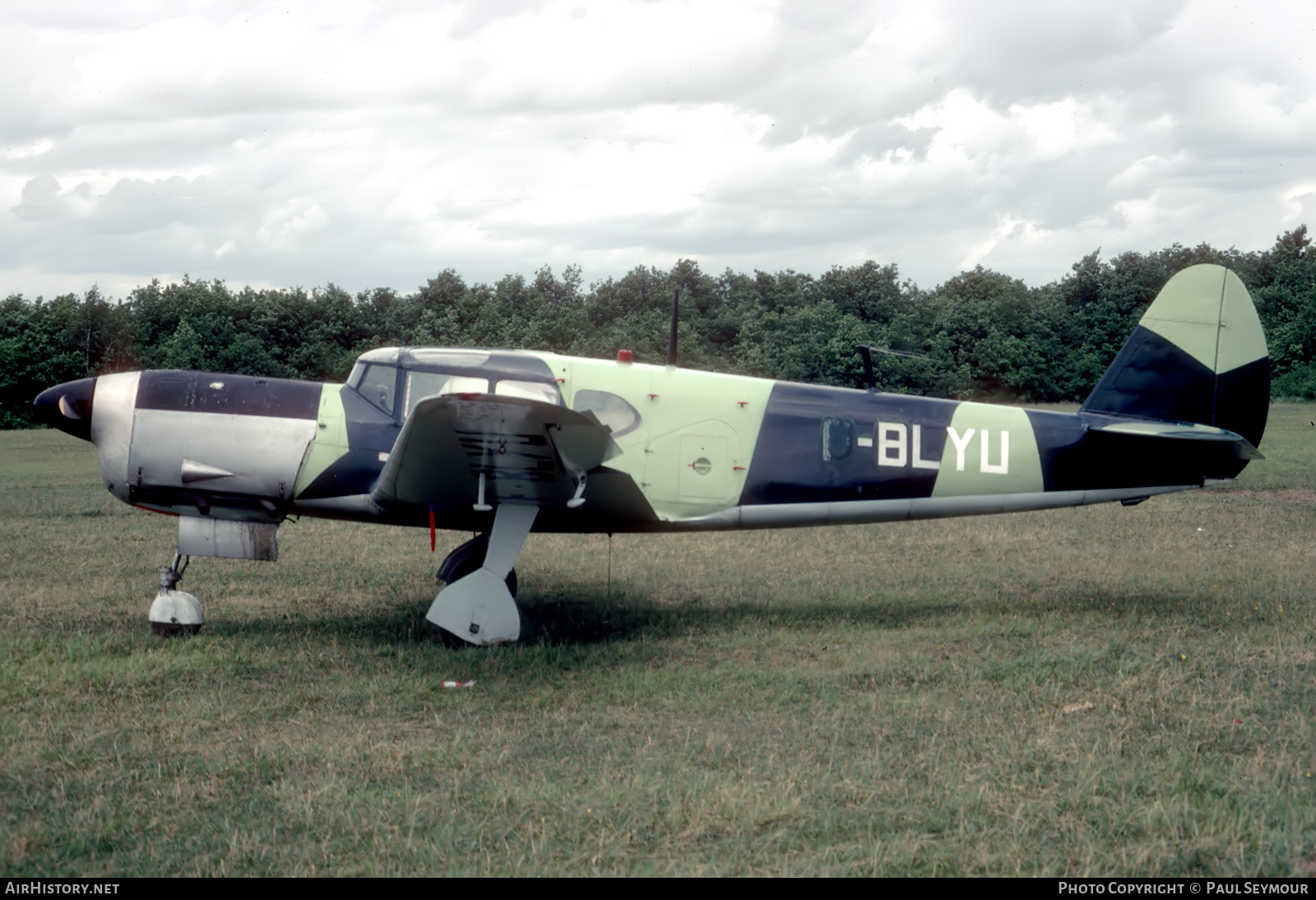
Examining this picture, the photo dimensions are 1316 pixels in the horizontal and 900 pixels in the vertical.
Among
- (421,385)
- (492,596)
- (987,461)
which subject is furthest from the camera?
(987,461)

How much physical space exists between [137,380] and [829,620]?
5797 millimetres

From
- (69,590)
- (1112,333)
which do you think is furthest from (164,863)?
(1112,333)

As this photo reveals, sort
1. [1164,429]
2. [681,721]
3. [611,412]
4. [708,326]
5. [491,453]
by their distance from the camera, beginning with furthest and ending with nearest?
[708,326], [1164,429], [611,412], [491,453], [681,721]

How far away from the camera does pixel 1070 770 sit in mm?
4789

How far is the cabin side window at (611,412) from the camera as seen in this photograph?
319 inches

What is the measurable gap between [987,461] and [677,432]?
105 inches

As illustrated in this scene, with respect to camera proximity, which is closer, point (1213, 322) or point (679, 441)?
point (679, 441)

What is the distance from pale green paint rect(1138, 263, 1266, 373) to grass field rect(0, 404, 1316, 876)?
2.14m

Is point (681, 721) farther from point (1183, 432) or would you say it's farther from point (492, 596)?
point (1183, 432)

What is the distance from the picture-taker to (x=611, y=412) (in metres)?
8.12

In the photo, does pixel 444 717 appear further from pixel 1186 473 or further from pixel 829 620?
pixel 1186 473

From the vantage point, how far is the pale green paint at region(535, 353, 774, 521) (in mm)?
8133

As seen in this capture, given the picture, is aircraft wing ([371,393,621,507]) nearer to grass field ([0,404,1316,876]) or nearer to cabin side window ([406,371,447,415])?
cabin side window ([406,371,447,415])

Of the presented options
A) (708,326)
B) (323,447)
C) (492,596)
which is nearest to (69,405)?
(323,447)
